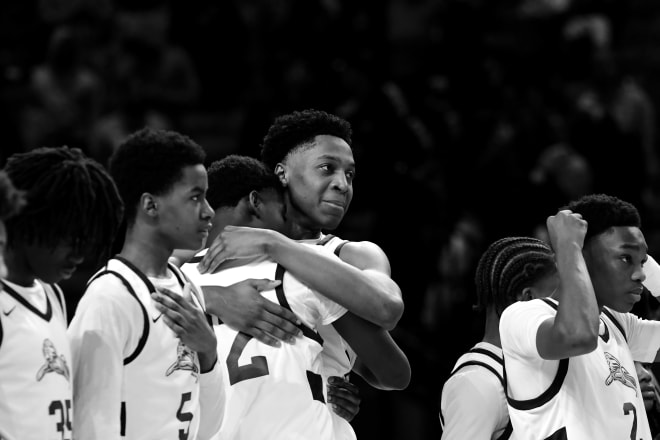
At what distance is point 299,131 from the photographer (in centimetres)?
456

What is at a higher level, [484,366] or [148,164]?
[148,164]

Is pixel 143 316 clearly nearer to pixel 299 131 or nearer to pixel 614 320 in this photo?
pixel 299 131

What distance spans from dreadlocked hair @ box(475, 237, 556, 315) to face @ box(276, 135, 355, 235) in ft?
2.46

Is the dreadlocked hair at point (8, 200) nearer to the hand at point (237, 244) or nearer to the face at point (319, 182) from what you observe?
the hand at point (237, 244)

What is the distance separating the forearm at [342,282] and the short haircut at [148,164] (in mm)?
490

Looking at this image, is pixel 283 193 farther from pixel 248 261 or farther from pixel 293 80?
pixel 293 80

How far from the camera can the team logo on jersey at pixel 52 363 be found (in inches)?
126

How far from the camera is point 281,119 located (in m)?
4.65

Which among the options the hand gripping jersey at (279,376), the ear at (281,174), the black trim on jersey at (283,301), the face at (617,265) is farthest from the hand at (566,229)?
the ear at (281,174)

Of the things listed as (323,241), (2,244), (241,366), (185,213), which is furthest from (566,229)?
(2,244)

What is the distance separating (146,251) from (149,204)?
174 millimetres

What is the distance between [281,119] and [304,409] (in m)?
1.36

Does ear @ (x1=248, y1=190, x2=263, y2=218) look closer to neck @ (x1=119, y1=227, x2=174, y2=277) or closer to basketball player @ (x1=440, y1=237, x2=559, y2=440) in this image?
neck @ (x1=119, y1=227, x2=174, y2=277)

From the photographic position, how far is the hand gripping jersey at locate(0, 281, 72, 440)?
3.11 metres
